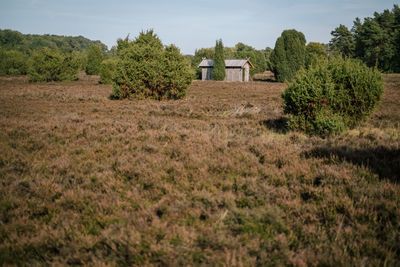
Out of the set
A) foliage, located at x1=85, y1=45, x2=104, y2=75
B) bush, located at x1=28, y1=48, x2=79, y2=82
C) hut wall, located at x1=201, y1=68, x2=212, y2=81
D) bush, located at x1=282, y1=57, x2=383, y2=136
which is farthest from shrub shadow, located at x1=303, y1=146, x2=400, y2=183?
foliage, located at x1=85, y1=45, x2=104, y2=75

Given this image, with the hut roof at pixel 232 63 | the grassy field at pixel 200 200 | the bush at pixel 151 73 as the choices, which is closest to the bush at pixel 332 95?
the grassy field at pixel 200 200

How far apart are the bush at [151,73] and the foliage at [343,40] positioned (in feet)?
226

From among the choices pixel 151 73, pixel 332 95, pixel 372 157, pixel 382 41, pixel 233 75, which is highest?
pixel 382 41

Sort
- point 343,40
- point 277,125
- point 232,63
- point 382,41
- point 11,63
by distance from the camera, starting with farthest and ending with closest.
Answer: point 343,40 < point 382,41 < point 232,63 < point 11,63 < point 277,125

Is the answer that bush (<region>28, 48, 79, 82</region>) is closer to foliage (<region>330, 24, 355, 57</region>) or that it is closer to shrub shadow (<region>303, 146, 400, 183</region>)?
shrub shadow (<region>303, 146, 400, 183</region>)

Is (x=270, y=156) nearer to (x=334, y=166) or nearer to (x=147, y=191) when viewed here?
(x=334, y=166)

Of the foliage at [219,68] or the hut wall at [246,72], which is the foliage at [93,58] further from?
the hut wall at [246,72]

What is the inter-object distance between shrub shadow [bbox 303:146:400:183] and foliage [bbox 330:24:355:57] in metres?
77.6

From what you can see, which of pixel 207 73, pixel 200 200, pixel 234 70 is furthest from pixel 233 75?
pixel 200 200

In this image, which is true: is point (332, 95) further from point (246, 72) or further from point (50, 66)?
point (246, 72)

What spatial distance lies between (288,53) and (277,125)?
41.4m

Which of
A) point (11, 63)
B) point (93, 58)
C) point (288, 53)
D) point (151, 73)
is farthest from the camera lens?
point (93, 58)

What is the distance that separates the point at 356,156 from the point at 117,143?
21.8ft

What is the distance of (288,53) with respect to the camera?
47.4 meters
